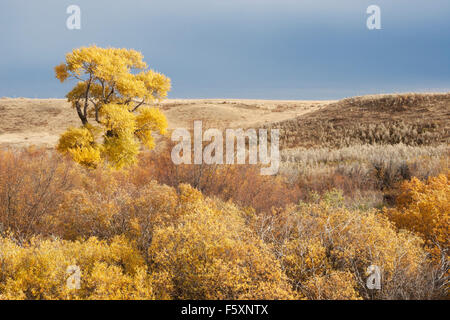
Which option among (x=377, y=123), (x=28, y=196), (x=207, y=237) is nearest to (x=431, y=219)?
(x=207, y=237)

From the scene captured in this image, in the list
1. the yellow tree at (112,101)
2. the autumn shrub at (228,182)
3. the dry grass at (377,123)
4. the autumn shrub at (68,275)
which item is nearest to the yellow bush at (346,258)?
the autumn shrub at (68,275)

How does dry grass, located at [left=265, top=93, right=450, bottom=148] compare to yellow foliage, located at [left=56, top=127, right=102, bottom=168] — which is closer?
yellow foliage, located at [left=56, top=127, right=102, bottom=168]

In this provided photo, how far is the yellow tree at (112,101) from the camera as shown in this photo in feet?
40.4

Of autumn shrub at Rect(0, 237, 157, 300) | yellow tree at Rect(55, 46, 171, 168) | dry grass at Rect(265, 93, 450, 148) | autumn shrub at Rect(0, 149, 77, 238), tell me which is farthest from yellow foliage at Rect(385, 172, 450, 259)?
dry grass at Rect(265, 93, 450, 148)

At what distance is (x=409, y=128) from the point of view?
25453 mm

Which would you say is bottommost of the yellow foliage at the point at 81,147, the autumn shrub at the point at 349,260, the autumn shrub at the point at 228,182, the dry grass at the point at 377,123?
the autumn shrub at the point at 349,260

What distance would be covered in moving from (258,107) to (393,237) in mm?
67857

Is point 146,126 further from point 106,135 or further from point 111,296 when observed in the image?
point 111,296

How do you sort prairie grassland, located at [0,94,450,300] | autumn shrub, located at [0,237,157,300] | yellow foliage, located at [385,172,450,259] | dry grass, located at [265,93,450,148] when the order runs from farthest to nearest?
dry grass, located at [265,93,450,148]
yellow foliage, located at [385,172,450,259]
prairie grassland, located at [0,94,450,300]
autumn shrub, located at [0,237,157,300]

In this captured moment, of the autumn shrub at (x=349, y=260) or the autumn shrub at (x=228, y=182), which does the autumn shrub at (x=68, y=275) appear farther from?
the autumn shrub at (x=228, y=182)

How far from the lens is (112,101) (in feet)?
44.8

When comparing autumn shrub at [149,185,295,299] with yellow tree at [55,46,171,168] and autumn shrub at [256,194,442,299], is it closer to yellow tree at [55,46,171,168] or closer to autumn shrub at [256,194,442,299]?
autumn shrub at [256,194,442,299]

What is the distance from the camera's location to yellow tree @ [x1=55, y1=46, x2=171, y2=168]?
484 inches
